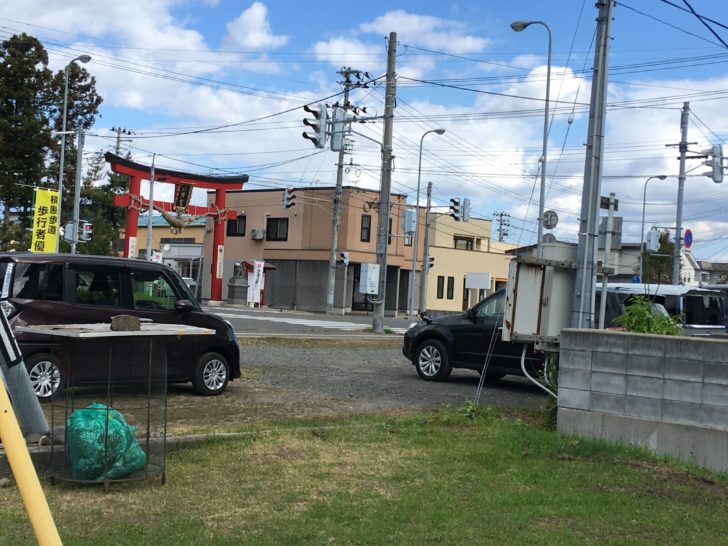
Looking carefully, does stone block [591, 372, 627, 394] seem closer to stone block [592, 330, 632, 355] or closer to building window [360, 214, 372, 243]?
stone block [592, 330, 632, 355]

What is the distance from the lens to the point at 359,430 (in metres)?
8.18

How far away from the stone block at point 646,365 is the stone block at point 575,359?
434 mm

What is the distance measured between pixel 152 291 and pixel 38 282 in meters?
1.54

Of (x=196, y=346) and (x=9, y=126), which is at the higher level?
(x=9, y=126)

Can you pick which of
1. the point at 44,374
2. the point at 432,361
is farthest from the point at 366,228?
the point at 44,374

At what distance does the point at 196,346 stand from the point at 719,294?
15.0m

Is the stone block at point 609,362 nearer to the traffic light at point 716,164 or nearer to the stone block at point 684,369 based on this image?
the stone block at point 684,369

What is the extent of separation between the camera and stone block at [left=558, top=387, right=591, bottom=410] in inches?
312

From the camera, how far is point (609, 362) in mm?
7789

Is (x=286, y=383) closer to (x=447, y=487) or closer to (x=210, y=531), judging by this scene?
(x=447, y=487)

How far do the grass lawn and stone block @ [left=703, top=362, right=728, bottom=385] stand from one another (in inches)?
35.5

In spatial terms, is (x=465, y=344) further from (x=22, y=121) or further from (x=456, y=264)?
(x=456, y=264)

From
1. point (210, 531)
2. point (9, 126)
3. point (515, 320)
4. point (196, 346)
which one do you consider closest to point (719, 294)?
point (515, 320)

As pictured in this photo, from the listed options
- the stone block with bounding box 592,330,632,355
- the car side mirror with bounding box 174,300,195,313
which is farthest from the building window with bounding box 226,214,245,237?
the stone block with bounding box 592,330,632,355
